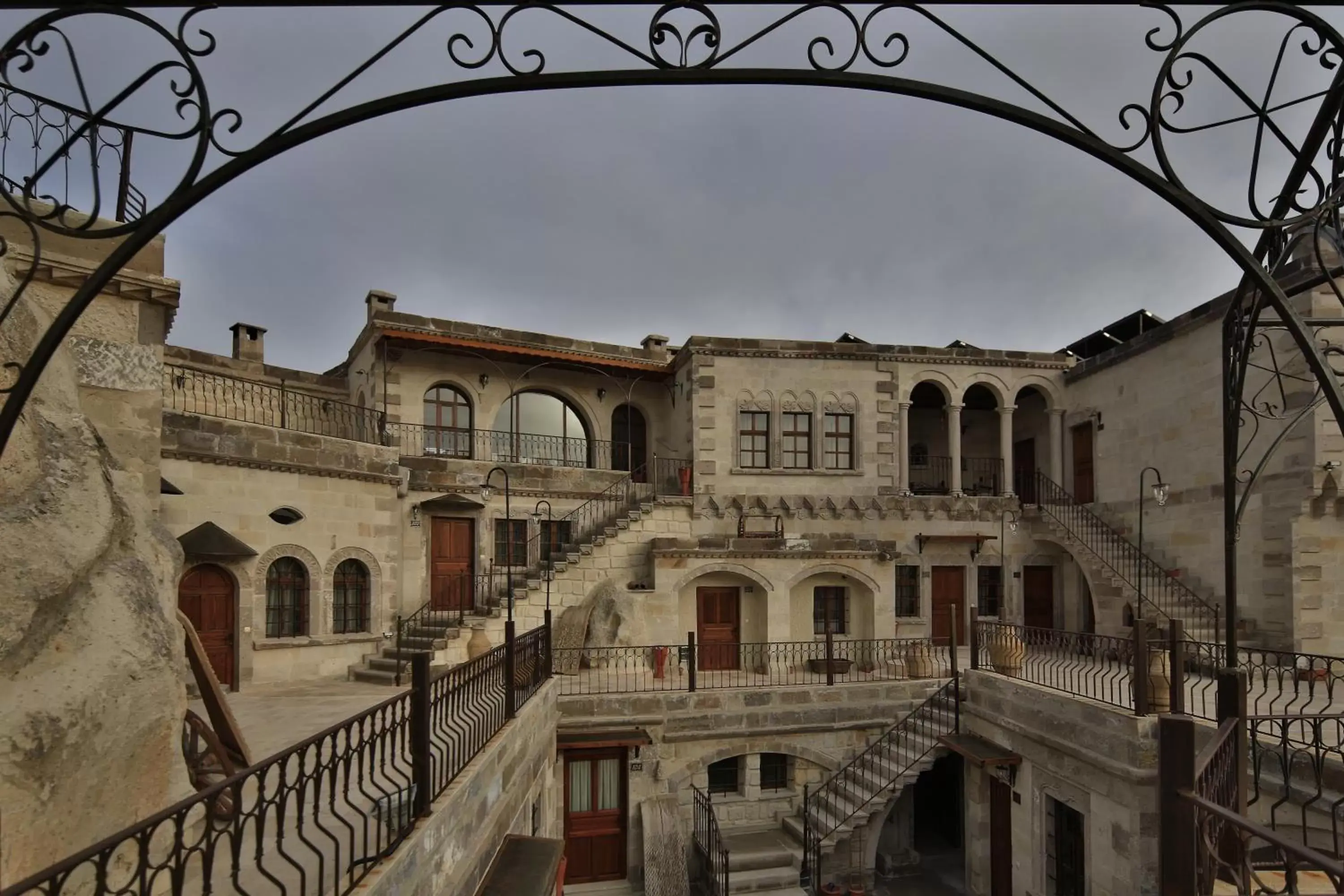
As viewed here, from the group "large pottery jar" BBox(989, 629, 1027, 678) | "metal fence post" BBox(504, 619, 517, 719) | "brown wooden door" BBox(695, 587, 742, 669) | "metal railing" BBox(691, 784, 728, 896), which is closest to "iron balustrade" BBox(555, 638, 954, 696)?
"brown wooden door" BBox(695, 587, 742, 669)

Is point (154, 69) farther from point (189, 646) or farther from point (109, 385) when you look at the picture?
point (189, 646)

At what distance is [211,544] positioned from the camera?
1209 centimetres

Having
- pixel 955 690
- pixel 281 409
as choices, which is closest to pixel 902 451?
pixel 955 690

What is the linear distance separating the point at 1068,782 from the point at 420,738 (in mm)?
9464

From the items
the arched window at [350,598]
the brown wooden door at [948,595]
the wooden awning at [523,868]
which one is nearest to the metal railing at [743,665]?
Result: the brown wooden door at [948,595]

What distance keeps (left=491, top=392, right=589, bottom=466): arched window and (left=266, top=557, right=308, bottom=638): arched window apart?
6.31m

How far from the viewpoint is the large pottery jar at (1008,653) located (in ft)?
41.9

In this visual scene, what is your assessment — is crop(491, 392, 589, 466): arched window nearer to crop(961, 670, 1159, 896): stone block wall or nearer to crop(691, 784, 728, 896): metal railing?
crop(691, 784, 728, 896): metal railing

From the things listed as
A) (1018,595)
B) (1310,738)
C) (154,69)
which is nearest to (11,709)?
(154,69)

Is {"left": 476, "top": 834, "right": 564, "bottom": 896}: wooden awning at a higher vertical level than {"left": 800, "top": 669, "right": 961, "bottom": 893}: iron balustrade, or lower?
higher

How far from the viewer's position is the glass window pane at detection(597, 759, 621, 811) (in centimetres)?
1279

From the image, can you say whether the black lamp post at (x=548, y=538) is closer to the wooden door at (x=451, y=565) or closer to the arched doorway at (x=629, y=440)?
the wooden door at (x=451, y=565)

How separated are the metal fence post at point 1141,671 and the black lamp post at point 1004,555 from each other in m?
9.91

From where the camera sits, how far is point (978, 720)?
12766 millimetres
